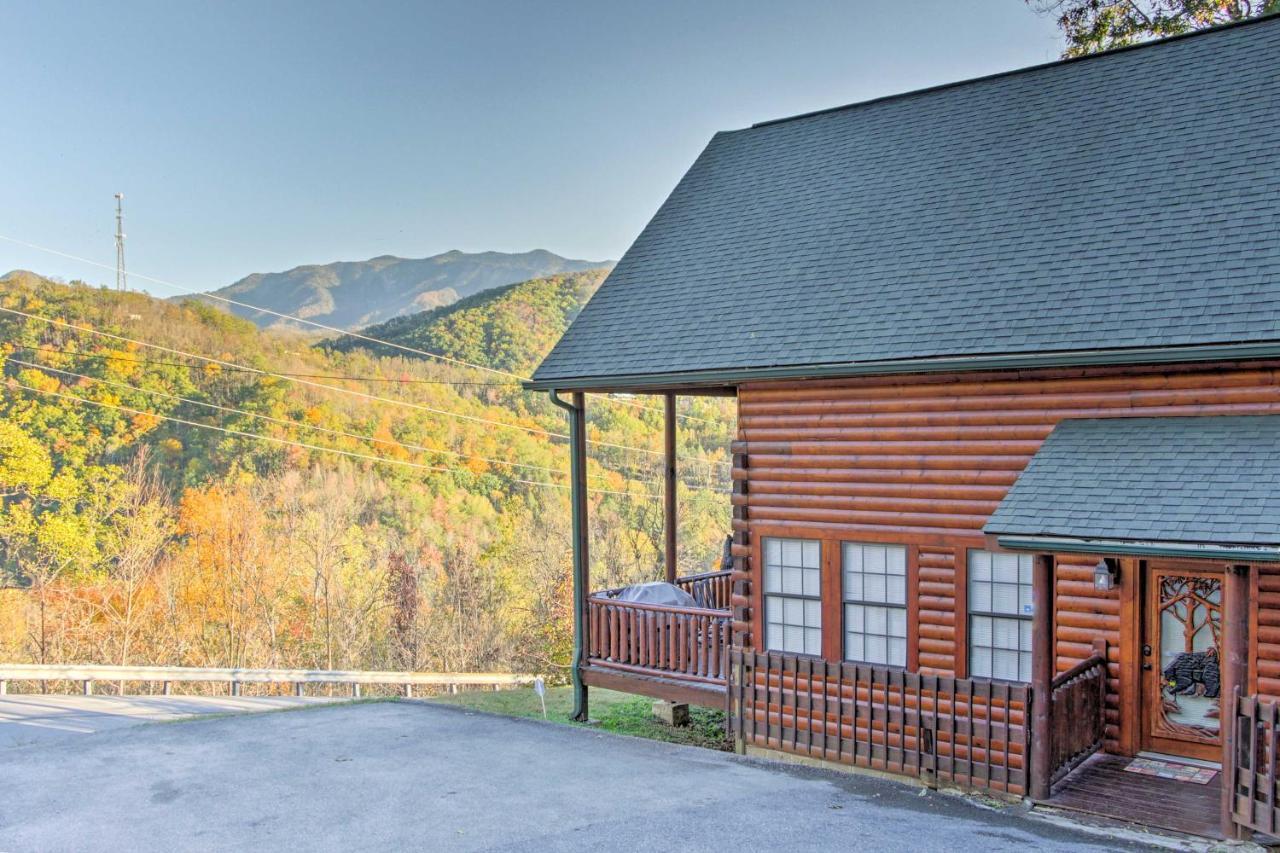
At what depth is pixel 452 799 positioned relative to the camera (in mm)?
9438

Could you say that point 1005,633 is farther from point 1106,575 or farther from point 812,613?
point 812,613

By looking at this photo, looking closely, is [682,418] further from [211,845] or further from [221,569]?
[211,845]

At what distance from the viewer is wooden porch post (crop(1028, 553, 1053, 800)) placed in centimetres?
843

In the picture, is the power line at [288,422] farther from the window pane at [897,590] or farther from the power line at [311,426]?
the window pane at [897,590]

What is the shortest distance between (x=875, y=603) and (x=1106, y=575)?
2.29 metres

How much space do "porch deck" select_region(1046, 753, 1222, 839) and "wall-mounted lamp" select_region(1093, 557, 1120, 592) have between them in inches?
64.7

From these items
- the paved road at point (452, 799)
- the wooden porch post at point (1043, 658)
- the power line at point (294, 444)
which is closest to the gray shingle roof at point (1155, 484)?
the wooden porch post at point (1043, 658)

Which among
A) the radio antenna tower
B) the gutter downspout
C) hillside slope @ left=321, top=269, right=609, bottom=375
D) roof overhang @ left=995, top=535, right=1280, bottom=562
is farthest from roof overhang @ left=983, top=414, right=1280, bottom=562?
the radio antenna tower

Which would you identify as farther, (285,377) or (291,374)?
(291,374)

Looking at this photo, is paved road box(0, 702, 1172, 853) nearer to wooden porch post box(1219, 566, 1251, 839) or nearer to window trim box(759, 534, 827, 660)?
wooden porch post box(1219, 566, 1251, 839)

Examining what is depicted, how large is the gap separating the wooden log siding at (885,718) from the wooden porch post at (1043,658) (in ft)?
0.57

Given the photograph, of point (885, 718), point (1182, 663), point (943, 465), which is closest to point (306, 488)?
point (885, 718)

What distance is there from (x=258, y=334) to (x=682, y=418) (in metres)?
27.8

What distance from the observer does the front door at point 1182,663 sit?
922 cm
